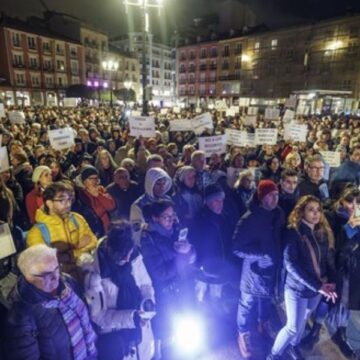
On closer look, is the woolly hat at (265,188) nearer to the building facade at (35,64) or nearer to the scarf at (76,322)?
the scarf at (76,322)

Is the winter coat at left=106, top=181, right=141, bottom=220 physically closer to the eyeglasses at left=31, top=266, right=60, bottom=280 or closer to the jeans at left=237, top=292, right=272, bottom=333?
the jeans at left=237, top=292, right=272, bottom=333

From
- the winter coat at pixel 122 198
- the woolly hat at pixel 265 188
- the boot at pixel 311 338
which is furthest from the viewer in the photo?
the winter coat at pixel 122 198

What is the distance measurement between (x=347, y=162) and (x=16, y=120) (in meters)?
10.2

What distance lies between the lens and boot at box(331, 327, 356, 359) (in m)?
3.47

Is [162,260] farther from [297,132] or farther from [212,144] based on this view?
[297,132]

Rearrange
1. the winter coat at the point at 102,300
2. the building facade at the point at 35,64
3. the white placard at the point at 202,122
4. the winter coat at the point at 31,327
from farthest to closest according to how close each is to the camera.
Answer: the building facade at the point at 35,64 → the white placard at the point at 202,122 → the winter coat at the point at 102,300 → the winter coat at the point at 31,327

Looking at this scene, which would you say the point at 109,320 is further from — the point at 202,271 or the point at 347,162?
the point at 347,162

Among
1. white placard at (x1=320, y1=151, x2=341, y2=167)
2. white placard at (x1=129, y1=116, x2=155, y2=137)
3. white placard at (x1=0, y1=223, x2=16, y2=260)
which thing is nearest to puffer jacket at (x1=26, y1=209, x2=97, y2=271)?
white placard at (x1=0, y1=223, x2=16, y2=260)

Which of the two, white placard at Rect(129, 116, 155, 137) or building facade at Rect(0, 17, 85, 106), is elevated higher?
building facade at Rect(0, 17, 85, 106)

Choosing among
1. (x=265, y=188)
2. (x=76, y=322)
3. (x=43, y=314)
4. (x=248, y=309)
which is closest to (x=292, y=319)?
(x=248, y=309)

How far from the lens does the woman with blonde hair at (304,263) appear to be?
3012 millimetres

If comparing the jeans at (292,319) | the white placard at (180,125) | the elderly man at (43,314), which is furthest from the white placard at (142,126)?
the elderly man at (43,314)

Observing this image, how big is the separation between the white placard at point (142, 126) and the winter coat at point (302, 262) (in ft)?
16.3

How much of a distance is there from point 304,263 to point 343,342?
4.40 ft
